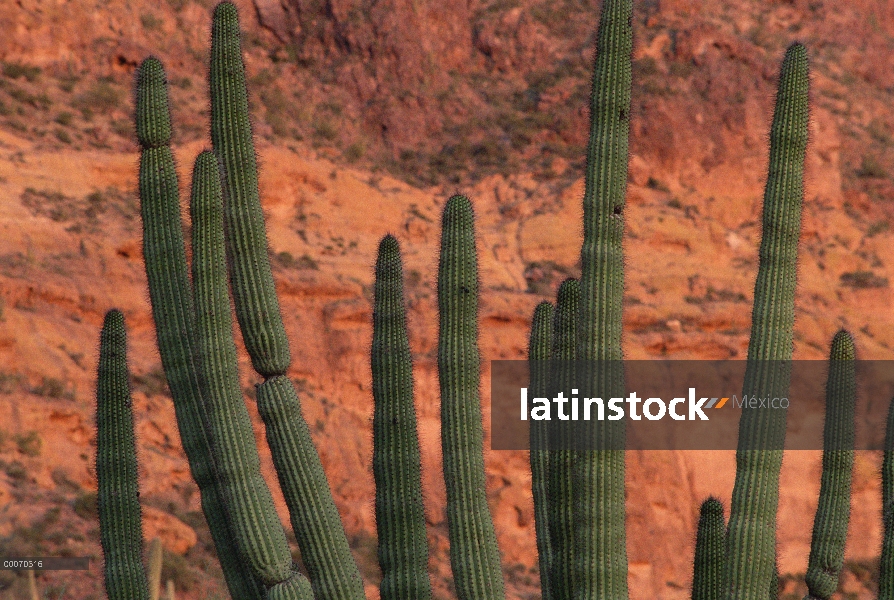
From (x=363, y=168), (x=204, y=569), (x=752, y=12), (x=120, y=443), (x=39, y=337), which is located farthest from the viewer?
(x=752, y=12)

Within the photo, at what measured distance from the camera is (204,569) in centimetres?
1659

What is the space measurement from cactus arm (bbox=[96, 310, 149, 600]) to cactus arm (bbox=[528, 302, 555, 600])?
244 cm

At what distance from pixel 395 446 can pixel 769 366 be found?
2274 millimetres

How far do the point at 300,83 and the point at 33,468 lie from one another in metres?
18.1

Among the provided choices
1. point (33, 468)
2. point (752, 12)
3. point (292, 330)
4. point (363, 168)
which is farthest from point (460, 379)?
point (752, 12)

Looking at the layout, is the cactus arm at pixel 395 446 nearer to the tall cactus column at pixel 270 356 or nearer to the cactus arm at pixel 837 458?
the tall cactus column at pixel 270 356

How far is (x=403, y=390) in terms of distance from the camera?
7.44m

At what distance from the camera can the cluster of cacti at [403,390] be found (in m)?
6.34

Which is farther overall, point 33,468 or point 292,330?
point 292,330

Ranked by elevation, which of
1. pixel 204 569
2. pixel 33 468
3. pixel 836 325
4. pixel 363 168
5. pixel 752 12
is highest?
pixel 752 12

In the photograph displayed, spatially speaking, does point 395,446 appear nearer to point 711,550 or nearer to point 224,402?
point 224,402

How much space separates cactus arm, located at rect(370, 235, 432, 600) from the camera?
24.2 feet

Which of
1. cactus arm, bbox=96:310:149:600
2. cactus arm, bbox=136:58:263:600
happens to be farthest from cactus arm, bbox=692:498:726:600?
cactus arm, bbox=96:310:149:600

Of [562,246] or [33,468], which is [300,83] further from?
[33,468]
